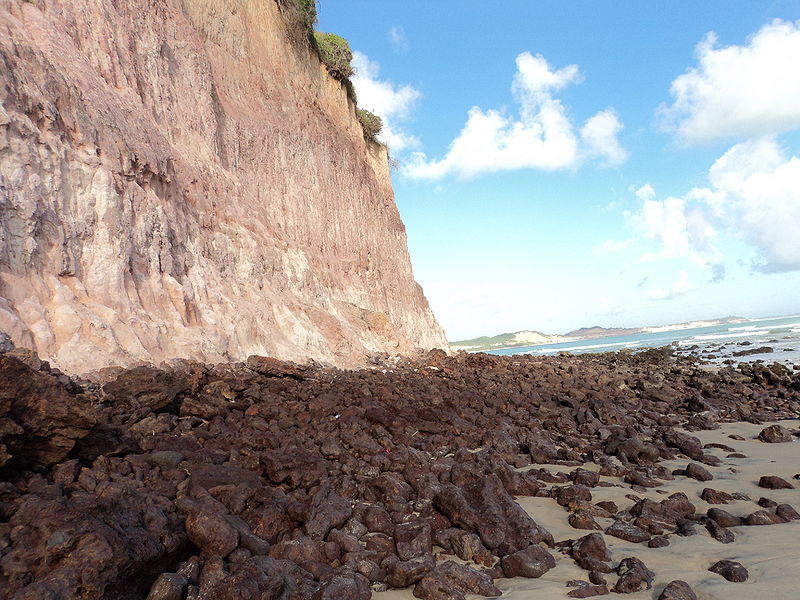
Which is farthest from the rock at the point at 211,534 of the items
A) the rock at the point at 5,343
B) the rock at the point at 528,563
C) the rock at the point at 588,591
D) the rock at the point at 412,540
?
the rock at the point at 5,343

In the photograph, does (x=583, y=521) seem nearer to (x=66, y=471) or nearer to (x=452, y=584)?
(x=452, y=584)

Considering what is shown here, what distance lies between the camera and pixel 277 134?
69.5ft

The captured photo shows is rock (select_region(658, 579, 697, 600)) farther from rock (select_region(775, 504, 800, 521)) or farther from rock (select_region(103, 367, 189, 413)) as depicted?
rock (select_region(103, 367, 189, 413))

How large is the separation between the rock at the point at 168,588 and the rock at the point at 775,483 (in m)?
5.05

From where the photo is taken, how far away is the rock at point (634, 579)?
2.74m

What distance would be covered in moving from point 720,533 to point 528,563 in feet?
4.93

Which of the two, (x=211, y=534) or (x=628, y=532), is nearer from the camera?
(x=211, y=534)

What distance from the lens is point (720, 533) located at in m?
3.43

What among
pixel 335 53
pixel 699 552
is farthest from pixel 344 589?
pixel 335 53

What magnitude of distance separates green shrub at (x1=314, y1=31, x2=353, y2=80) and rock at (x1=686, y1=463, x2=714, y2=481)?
87.9 ft

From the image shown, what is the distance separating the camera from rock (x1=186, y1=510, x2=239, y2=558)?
9.22ft

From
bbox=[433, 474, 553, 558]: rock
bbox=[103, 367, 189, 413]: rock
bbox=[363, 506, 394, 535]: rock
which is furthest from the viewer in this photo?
bbox=[103, 367, 189, 413]: rock

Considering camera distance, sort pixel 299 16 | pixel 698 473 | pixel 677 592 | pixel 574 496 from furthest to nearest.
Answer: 1. pixel 299 16
2. pixel 698 473
3. pixel 574 496
4. pixel 677 592

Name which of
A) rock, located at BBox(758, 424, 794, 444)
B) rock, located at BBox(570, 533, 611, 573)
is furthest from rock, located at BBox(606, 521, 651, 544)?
rock, located at BBox(758, 424, 794, 444)
